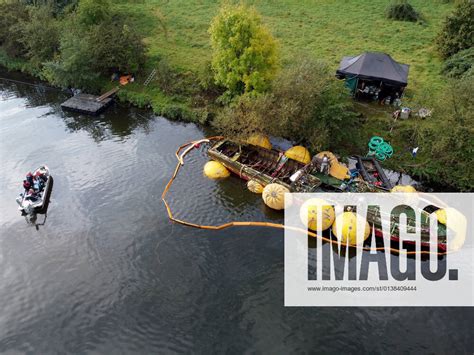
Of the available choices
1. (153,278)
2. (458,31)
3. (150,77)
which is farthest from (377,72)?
(153,278)

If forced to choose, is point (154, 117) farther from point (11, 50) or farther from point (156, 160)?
point (11, 50)

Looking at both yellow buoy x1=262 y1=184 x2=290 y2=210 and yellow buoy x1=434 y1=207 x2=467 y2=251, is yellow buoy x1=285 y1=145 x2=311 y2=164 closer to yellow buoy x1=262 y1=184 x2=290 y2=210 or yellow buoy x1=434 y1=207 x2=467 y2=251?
yellow buoy x1=262 y1=184 x2=290 y2=210

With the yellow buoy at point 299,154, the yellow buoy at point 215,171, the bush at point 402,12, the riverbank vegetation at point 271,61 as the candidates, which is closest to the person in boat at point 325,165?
the riverbank vegetation at point 271,61

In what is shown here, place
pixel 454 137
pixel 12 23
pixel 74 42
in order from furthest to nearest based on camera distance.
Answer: pixel 12 23
pixel 74 42
pixel 454 137

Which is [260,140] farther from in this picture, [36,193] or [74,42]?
[74,42]

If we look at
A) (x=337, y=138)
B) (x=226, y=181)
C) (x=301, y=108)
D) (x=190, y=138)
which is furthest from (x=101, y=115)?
(x=337, y=138)

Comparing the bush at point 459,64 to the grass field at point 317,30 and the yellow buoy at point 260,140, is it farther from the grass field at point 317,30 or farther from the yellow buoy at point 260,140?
the yellow buoy at point 260,140

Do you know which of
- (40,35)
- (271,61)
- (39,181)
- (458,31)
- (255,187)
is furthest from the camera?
(40,35)
